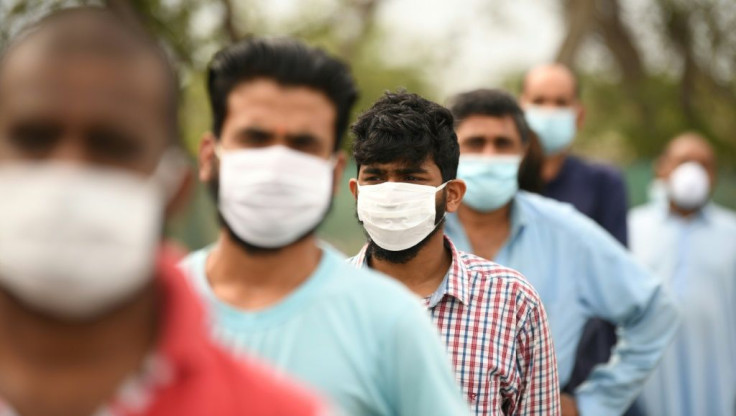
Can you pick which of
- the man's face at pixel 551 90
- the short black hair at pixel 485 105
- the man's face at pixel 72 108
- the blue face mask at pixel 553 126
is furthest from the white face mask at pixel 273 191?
the man's face at pixel 551 90

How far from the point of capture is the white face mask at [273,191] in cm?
281

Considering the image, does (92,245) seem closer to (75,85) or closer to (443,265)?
(75,85)

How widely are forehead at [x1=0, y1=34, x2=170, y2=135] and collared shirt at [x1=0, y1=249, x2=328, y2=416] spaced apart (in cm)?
29

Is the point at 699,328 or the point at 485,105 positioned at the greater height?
the point at 485,105

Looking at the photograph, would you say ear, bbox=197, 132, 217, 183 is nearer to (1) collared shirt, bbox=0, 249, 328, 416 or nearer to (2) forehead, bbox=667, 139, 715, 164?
(1) collared shirt, bbox=0, 249, 328, 416

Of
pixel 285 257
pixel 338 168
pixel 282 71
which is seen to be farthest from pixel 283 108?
pixel 285 257

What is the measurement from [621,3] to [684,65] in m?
1.66

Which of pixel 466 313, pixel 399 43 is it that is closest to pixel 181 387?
pixel 466 313

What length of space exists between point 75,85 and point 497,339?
89.6 inches

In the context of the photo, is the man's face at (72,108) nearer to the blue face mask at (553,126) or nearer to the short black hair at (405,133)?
the short black hair at (405,133)

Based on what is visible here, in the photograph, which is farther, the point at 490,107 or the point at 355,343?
the point at 490,107

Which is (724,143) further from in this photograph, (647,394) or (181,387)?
(181,387)

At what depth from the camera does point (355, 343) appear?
8.47 ft

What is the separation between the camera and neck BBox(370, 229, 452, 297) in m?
3.97
